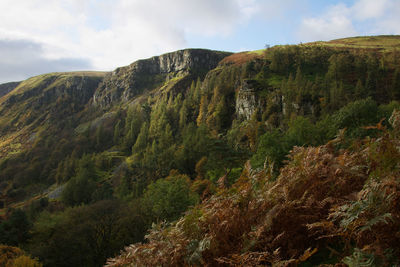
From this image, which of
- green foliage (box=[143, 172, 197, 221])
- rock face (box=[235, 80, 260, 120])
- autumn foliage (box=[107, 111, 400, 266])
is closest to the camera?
autumn foliage (box=[107, 111, 400, 266])

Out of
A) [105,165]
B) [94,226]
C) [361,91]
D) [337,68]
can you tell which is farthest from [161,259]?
[105,165]

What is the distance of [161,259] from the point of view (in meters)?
4.36

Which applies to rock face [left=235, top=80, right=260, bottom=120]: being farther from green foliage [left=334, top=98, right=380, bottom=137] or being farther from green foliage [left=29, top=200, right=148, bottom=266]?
green foliage [left=29, top=200, right=148, bottom=266]

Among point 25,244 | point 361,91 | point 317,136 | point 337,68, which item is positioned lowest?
point 25,244

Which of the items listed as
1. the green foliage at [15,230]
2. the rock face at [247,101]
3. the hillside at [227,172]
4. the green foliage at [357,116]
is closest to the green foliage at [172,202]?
the hillside at [227,172]

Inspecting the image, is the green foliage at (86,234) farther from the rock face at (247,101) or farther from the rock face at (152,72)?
the rock face at (152,72)

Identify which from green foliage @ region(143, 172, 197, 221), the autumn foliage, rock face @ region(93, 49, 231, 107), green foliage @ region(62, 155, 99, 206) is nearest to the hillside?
the autumn foliage

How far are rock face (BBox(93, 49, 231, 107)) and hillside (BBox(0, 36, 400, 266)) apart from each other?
4.87 feet

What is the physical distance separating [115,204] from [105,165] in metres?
59.7

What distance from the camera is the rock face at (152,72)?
554 feet

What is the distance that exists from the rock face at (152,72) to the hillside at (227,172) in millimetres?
1486

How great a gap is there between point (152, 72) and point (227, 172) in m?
195

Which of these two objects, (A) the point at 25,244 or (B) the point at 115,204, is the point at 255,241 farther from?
(A) the point at 25,244

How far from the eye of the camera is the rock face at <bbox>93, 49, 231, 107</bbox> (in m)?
169
